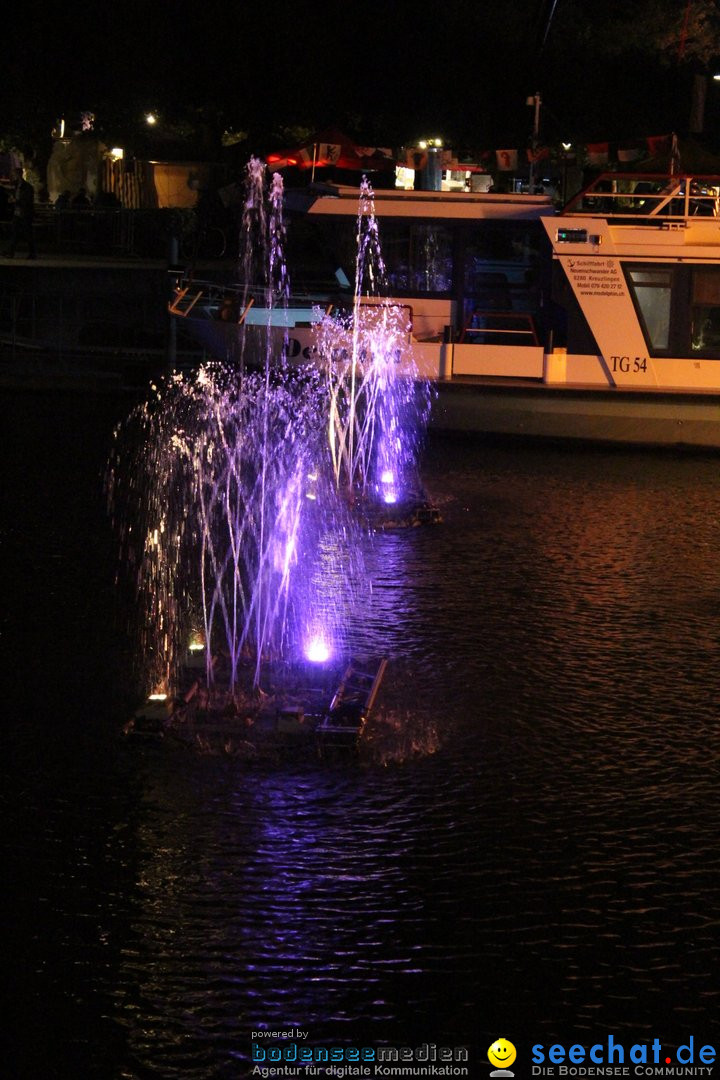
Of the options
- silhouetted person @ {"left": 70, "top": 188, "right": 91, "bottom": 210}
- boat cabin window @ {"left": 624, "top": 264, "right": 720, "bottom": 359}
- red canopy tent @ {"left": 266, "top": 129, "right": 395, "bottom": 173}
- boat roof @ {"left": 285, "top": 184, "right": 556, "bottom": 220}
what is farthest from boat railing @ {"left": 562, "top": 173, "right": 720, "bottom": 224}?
silhouetted person @ {"left": 70, "top": 188, "right": 91, "bottom": 210}

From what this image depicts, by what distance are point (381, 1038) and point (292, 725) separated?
3114 mm

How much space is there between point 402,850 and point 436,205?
53.1ft

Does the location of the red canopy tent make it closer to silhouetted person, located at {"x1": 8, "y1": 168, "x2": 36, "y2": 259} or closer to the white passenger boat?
the white passenger boat

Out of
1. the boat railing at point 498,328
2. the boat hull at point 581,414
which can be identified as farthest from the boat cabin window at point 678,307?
the boat railing at point 498,328

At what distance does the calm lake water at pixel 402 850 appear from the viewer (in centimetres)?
584

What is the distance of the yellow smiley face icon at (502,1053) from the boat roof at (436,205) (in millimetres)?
17271

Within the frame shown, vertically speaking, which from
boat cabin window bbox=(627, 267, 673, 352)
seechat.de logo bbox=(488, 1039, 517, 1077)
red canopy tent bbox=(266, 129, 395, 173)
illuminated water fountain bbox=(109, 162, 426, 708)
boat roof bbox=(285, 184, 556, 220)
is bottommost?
seechat.de logo bbox=(488, 1039, 517, 1077)

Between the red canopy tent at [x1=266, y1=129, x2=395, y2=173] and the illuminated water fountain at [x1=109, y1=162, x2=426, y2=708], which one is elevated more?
the red canopy tent at [x1=266, y1=129, x2=395, y2=173]

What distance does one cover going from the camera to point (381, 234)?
73.3 feet

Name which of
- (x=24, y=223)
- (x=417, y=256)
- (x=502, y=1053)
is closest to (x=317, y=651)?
(x=502, y=1053)

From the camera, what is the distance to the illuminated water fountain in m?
11.0

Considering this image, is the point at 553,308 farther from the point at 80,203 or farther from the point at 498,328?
the point at 80,203

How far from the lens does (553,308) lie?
2191 centimetres

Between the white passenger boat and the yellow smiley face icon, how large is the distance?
15.7 metres
